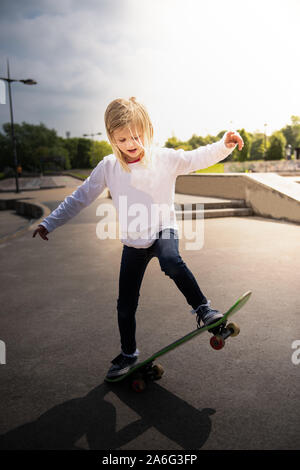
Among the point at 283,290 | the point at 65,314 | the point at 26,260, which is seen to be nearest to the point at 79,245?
the point at 26,260

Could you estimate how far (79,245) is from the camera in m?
7.75

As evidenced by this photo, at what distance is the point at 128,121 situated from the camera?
2371 mm

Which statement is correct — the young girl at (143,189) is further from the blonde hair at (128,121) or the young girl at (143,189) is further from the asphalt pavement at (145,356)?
the asphalt pavement at (145,356)

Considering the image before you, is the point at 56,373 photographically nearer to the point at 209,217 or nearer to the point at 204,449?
the point at 204,449

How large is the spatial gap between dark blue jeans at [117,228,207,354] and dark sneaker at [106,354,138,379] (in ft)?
0.17

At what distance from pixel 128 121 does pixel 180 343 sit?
144cm

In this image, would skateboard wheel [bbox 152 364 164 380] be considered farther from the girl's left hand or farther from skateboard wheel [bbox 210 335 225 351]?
the girl's left hand

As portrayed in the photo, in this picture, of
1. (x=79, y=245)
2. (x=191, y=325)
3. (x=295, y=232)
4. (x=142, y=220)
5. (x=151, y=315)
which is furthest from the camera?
(x=295, y=232)

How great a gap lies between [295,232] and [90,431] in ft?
24.3

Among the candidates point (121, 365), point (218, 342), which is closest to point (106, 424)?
point (121, 365)

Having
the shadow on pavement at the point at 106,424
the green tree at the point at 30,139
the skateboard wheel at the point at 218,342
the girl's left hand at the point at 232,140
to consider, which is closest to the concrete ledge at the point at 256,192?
the girl's left hand at the point at 232,140

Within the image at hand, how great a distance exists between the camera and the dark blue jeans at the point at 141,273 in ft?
7.86

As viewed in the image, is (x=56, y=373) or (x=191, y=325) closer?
(x=56, y=373)

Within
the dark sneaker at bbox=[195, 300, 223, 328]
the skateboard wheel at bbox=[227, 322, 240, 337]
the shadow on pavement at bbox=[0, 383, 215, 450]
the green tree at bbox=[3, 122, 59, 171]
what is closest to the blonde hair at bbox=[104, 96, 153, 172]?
the dark sneaker at bbox=[195, 300, 223, 328]
